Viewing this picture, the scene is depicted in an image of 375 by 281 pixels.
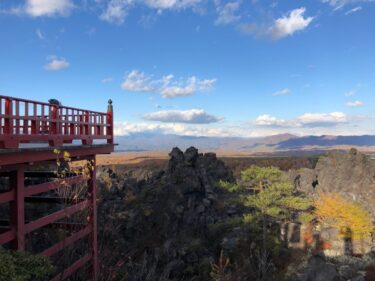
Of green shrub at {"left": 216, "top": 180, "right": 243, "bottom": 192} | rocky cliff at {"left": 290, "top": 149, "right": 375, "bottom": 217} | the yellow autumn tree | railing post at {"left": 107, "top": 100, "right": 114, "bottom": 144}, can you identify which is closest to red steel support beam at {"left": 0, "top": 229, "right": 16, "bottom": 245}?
railing post at {"left": 107, "top": 100, "right": 114, "bottom": 144}

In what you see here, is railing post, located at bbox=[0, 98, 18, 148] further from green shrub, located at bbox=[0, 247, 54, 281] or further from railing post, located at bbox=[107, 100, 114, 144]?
railing post, located at bbox=[107, 100, 114, 144]

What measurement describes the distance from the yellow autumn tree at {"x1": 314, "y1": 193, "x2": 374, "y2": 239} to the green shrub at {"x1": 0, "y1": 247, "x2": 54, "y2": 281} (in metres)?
30.6

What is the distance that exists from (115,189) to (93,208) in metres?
28.4

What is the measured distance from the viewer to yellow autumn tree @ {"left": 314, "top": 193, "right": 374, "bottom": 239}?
3453 cm

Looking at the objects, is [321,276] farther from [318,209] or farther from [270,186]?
[318,209]

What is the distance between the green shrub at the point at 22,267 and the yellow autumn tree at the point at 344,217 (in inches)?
1203

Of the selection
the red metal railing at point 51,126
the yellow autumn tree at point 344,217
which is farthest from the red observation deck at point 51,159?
the yellow autumn tree at point 344,217

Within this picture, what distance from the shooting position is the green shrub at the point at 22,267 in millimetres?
9273

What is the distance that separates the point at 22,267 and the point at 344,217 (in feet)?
109

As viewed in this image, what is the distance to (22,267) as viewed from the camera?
32.6 ft

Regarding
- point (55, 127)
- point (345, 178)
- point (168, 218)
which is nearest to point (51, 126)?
point (55, 127)

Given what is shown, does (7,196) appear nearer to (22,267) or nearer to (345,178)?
(22,267)

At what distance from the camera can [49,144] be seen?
44.3 ft

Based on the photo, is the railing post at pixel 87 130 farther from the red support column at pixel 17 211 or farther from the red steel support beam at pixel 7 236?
the red steel support beam at pixel 7 236
